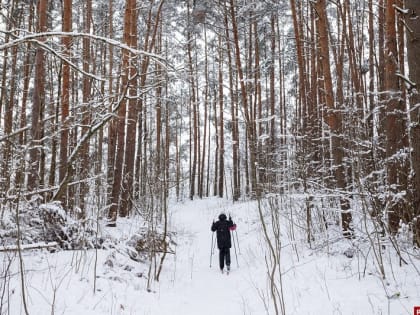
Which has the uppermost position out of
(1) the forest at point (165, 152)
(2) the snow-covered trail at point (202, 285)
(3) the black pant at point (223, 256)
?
(1) the forest at point (165, 152)

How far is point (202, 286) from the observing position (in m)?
6.37

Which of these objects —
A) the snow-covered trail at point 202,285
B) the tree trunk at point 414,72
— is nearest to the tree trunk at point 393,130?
the tree trunk at point 414,72

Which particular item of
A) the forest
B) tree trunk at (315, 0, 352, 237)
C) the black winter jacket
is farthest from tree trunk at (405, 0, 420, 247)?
the black winter jacket

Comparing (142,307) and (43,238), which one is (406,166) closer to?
(142,307)

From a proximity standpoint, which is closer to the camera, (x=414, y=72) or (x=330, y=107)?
(x=414, y=72)

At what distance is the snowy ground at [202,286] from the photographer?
385 centimetres

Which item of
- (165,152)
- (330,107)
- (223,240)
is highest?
(330,107)

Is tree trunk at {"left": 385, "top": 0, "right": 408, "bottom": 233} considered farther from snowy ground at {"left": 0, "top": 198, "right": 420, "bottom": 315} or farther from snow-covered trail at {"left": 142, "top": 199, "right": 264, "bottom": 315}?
snow-covered trail at {"left": 142, "top": 199, "right": 264, "bottom": 315}

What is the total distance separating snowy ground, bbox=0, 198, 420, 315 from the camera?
385cm

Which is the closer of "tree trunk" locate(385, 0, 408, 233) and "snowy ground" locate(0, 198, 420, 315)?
"snowy ground" locate(0, 198, 420, 315)

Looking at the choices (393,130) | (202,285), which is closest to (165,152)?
(202,285)

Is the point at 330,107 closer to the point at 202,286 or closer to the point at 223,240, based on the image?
the point at 223,240

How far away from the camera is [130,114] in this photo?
30.3 feet

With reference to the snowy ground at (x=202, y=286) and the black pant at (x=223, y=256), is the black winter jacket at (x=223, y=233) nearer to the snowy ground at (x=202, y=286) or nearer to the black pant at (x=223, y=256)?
the black pant at (x=223, y=256)
